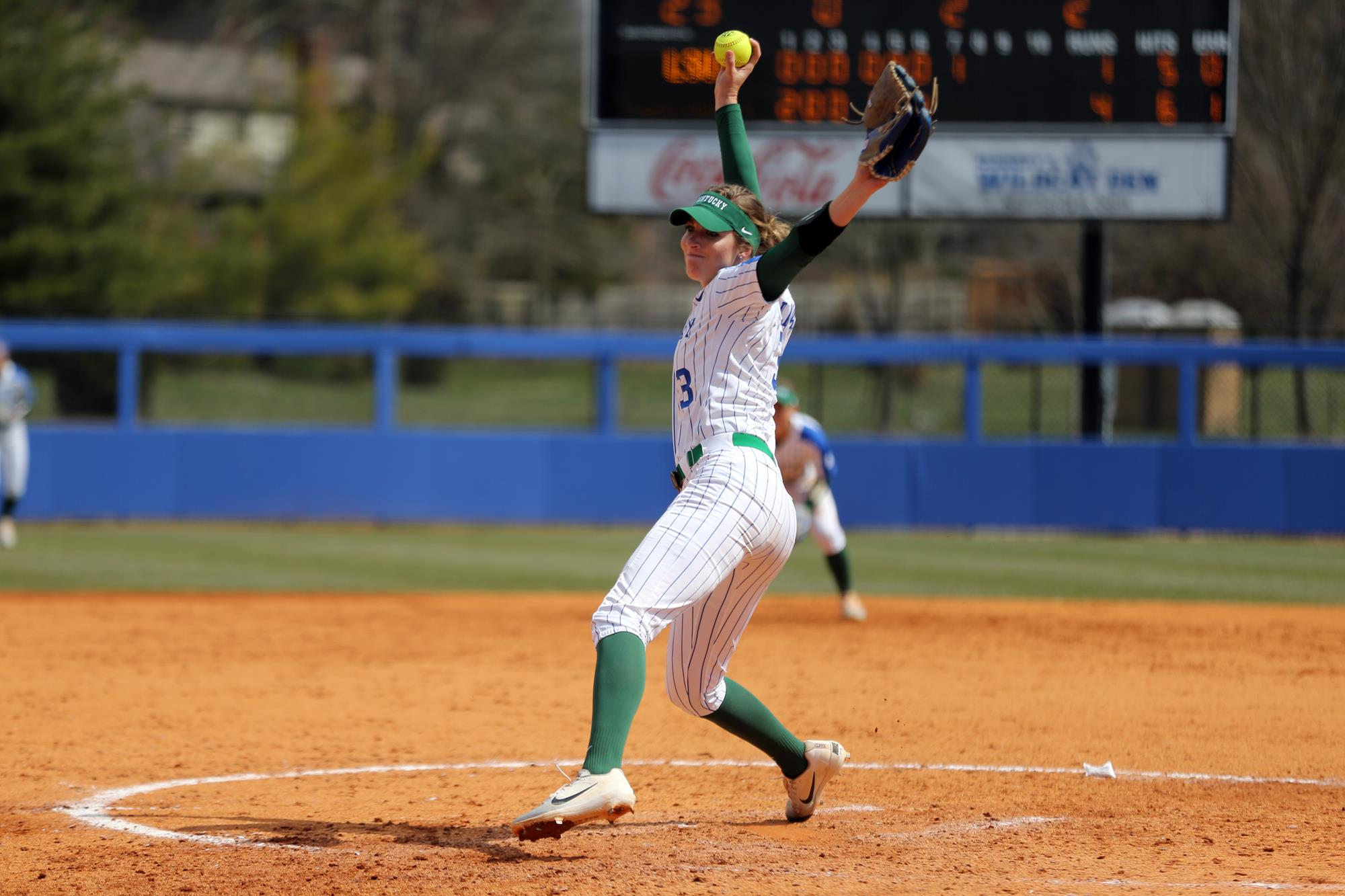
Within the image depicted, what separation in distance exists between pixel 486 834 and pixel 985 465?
12783mm

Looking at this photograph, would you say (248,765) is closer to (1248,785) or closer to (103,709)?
(103,709)

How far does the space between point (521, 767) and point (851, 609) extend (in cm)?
487

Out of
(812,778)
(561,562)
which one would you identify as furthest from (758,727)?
(561,562)

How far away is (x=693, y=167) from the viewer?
16.0 metres

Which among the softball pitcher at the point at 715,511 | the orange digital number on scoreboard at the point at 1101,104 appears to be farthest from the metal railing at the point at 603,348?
the softball pitcher at the point at 715,511

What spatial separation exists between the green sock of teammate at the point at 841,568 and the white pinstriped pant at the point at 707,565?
597 cm

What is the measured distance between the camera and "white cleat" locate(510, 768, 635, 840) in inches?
150

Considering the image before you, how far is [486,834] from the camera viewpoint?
4.54 meters

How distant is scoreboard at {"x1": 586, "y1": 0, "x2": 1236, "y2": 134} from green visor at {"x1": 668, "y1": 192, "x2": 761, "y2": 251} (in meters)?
11.4

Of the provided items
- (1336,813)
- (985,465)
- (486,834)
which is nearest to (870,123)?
(486,834)

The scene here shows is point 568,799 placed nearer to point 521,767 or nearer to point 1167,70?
point 521,767

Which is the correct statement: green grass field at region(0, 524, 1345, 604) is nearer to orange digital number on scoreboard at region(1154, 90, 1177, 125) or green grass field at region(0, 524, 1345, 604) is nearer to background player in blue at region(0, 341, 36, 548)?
background player in blue at region(0, 341, 36, 548)

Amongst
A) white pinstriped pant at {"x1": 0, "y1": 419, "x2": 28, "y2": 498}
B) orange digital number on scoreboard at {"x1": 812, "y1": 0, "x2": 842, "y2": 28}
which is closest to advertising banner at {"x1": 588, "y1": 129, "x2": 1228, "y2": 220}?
orange digital number on scoreboard at {"x1": 812, "y1": 0, "x2": 842, "y2": 28}

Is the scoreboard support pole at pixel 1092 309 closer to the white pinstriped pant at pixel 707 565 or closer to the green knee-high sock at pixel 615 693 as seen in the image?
the white pinstriped pant at pixel 707 565
